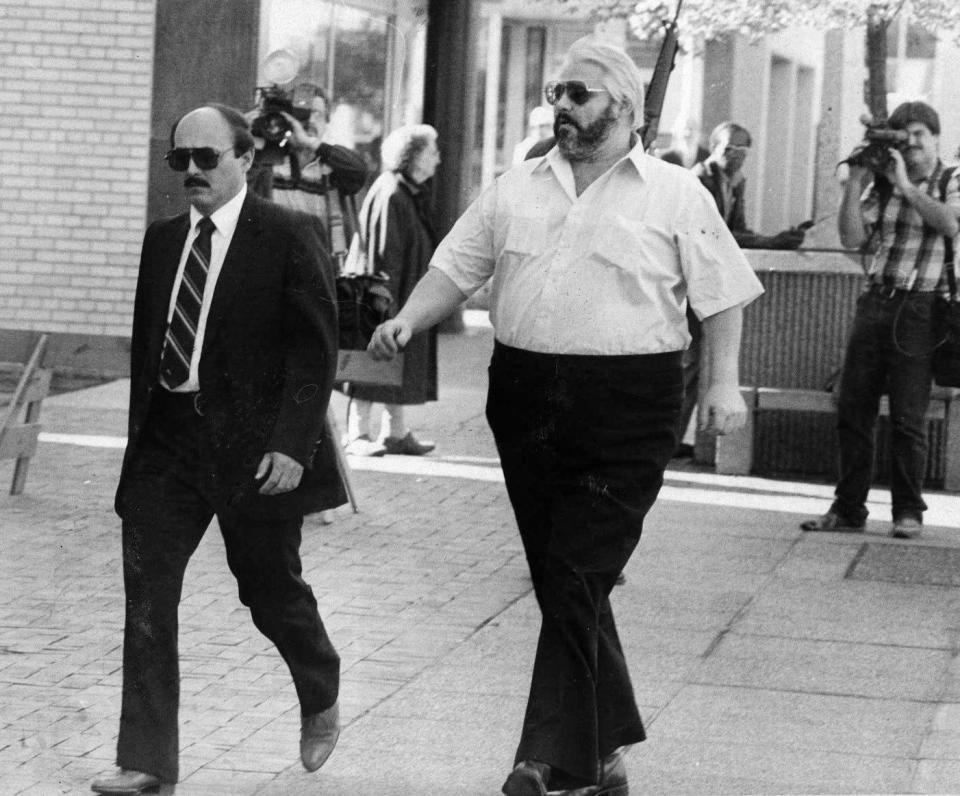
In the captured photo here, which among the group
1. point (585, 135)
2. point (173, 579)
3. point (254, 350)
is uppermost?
point (585, 135)

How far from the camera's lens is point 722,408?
498 cm

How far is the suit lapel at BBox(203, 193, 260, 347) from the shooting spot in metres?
4.96

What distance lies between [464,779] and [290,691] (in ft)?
3.38

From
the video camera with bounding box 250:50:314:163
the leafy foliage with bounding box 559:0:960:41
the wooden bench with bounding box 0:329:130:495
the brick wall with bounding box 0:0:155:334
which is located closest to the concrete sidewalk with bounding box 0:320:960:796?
the wooden bench with bounding box 0:329:130:495

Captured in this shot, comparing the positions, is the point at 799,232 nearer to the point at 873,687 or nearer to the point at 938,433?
the point at 938,433

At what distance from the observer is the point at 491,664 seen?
21.4 feet

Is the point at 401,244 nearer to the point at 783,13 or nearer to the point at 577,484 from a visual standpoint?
the point at 783,13

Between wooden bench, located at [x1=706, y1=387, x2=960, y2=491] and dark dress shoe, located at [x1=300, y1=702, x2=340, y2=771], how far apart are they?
5.44m

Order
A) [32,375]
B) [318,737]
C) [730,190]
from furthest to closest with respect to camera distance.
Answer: [730,190]
[32,375]
[318,737]

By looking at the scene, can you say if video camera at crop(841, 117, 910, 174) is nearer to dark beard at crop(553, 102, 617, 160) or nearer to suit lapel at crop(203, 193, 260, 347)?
dark beard at crop(553, 102, 617, 160)

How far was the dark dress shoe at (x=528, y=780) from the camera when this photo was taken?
15.8ft

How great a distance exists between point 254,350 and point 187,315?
190mm

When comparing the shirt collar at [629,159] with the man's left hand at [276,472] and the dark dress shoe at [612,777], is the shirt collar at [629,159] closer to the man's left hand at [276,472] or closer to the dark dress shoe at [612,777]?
the man's left hand at [276,472]

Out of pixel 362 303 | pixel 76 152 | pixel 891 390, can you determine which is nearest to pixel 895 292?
pixel 891 390
